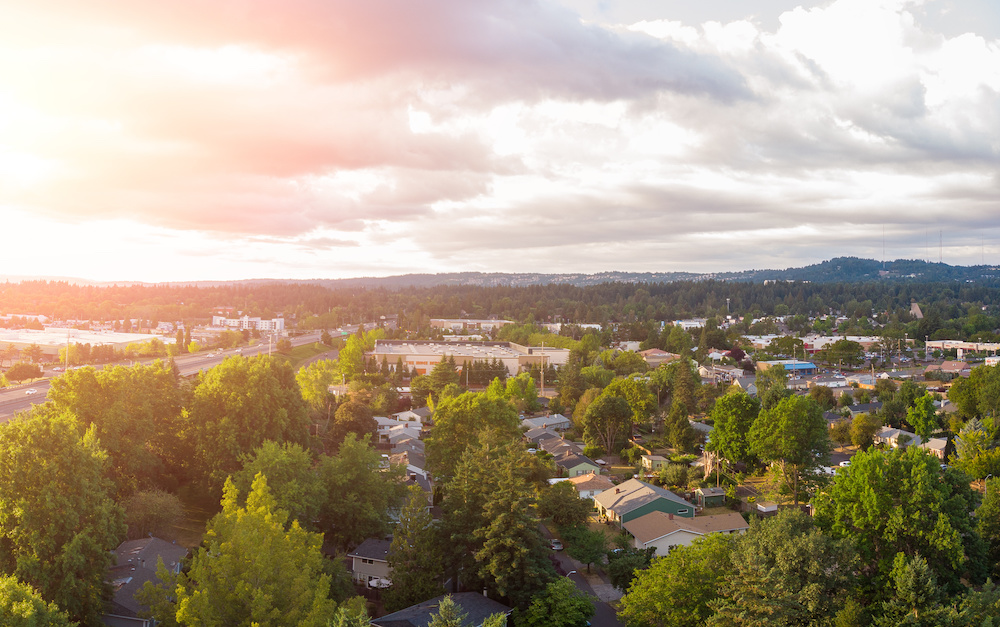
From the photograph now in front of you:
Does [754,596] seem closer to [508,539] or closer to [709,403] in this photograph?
[508,539]

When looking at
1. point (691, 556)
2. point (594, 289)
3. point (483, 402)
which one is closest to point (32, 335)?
point (483, 402)

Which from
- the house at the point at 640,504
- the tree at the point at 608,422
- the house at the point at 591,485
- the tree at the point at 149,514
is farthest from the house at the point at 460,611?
the tree at the point at 608,422

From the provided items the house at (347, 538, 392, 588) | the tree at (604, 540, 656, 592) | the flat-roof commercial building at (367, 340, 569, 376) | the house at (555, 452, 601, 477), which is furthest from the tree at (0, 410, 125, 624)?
the flat-roof commercial building at (367, 340, 569, 376)

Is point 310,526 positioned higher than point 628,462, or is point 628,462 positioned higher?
point 310,526

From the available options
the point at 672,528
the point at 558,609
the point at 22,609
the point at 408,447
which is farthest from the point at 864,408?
the point at 22,609

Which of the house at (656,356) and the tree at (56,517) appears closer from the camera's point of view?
the tree at (56,517)

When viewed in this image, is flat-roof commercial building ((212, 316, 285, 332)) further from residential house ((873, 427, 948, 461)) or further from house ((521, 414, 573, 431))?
residential house ((873, 427, 948, 461))

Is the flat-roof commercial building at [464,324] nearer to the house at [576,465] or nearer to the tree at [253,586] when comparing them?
the house at [576,465]
